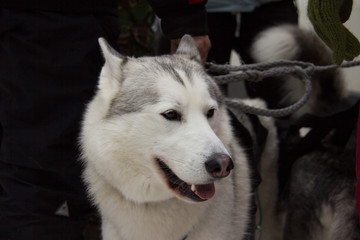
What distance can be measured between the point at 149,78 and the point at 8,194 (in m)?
0.77

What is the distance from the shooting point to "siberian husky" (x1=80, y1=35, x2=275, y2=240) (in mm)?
1261

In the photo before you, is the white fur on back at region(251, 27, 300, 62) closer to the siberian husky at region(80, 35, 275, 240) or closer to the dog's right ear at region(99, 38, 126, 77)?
the siberian husky at region(80, 35, 275, 240)

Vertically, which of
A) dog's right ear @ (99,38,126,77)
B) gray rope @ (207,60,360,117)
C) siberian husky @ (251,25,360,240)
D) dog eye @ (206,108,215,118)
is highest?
dog's right ear @ (99,38,126,77)

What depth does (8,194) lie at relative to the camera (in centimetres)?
162

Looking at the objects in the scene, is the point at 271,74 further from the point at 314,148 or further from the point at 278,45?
the point at 314,148

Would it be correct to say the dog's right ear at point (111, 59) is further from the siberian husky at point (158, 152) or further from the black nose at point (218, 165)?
the black nose at point (218, 165)

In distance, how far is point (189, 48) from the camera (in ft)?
5.47

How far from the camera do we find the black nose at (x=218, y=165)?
3.82ft

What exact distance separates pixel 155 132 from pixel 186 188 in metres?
0.21

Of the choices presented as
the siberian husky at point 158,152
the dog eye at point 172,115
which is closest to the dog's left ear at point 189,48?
the siberian husky at point 158,152

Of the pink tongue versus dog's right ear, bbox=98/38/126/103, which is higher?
dog's right ear, bbox=98/38/126/103

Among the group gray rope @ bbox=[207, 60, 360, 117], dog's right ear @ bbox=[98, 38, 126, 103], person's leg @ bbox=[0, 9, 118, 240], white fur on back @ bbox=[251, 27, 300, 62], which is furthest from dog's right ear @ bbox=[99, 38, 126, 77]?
white fur on back @ bbox=[251, 27, 300, 62]

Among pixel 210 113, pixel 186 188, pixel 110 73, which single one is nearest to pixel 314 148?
pixel 210 113

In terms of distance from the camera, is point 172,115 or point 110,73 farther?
point 110,73
